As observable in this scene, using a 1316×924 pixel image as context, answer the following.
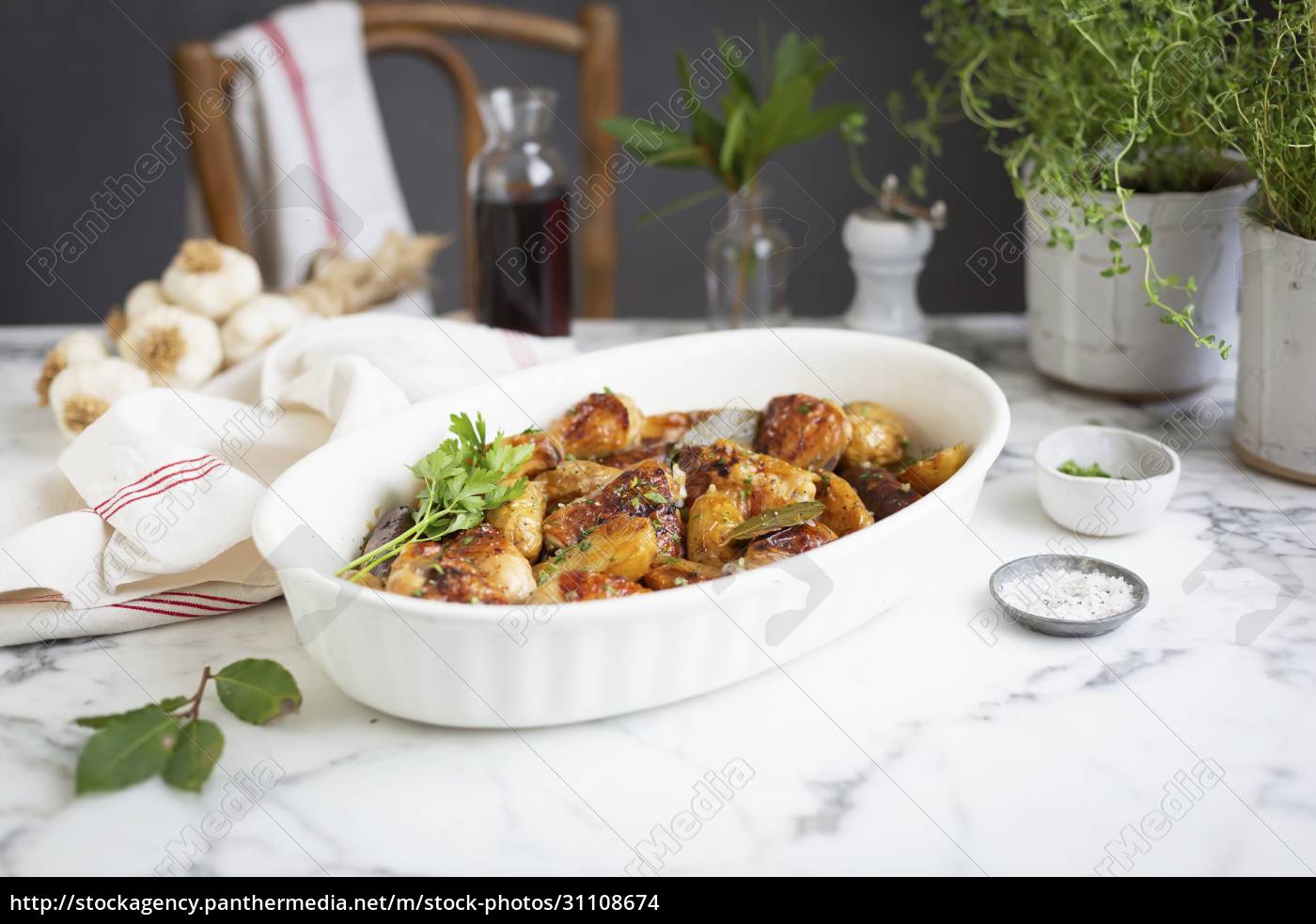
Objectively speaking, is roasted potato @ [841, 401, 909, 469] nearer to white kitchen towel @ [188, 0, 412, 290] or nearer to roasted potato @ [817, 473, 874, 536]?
roasted potato @ [817, 473, 874, 536]

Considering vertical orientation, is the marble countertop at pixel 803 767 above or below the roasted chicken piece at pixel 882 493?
below

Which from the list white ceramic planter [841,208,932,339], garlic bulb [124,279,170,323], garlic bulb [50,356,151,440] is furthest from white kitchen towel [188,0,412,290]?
white ceramic planter [841,208,932,339]

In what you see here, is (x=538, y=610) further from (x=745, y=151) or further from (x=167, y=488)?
(x=745, y=151)

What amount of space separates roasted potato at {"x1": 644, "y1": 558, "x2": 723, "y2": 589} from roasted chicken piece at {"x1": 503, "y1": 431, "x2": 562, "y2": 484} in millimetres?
246

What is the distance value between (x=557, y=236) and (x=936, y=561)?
0.99 meters

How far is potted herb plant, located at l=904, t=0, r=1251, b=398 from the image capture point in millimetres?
1627

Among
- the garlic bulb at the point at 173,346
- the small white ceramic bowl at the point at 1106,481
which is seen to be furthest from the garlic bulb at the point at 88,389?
the small white ceramic bowl at the point at 1106,481

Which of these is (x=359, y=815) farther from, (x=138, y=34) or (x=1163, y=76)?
(x=138, y=34)

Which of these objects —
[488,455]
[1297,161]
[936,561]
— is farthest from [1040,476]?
[488,455]

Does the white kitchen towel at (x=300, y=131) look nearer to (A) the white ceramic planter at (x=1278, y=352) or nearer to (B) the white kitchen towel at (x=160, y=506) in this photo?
(B) the white kitchen towel at (x=160, y=506)

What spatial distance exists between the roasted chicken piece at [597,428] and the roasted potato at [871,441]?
265 millimetres

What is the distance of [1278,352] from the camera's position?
1.60 metres

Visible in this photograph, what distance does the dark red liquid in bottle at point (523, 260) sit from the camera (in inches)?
80.1

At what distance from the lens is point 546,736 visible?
3.73 ft
